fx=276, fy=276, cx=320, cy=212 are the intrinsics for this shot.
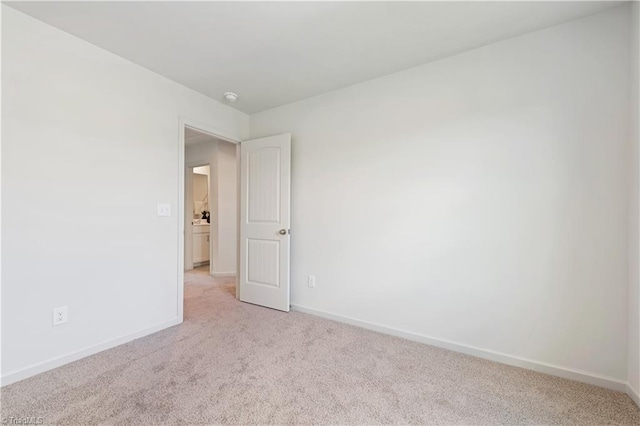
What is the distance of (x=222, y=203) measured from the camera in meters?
4.96

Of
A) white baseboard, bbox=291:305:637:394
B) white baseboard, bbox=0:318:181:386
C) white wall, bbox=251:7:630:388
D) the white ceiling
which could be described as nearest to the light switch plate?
white baseboard, bbox=0:318:181:386

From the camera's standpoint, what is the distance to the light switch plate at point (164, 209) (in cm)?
254

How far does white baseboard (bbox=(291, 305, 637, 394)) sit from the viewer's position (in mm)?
1711

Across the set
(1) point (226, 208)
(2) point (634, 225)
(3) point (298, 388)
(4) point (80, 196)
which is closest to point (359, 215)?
(3) point (298, 388)

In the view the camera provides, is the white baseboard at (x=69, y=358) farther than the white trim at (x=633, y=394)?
Yes

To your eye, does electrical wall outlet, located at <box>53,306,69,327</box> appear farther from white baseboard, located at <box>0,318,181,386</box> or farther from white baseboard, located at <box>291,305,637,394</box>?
white baseboard, located at <box>291,305,637,394</box>

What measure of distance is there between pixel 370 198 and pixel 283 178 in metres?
1.02

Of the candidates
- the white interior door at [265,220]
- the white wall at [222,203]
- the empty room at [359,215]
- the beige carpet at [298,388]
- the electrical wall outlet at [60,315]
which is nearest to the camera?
the beige carpet at [298,388]

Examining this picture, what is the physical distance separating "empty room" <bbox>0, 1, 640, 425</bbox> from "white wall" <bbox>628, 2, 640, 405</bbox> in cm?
2

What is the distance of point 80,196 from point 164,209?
0.63 metres

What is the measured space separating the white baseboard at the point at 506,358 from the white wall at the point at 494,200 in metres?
0.01

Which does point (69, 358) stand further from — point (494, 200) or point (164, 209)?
point (494, 200)

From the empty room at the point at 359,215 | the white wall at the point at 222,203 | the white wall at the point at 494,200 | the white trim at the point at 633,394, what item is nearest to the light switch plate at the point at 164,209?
the empty room at the point at 359,215

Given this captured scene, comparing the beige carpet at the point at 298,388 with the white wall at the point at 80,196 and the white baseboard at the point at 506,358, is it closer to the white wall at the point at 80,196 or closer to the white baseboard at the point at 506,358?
the white baseboard at the point at 506,358
